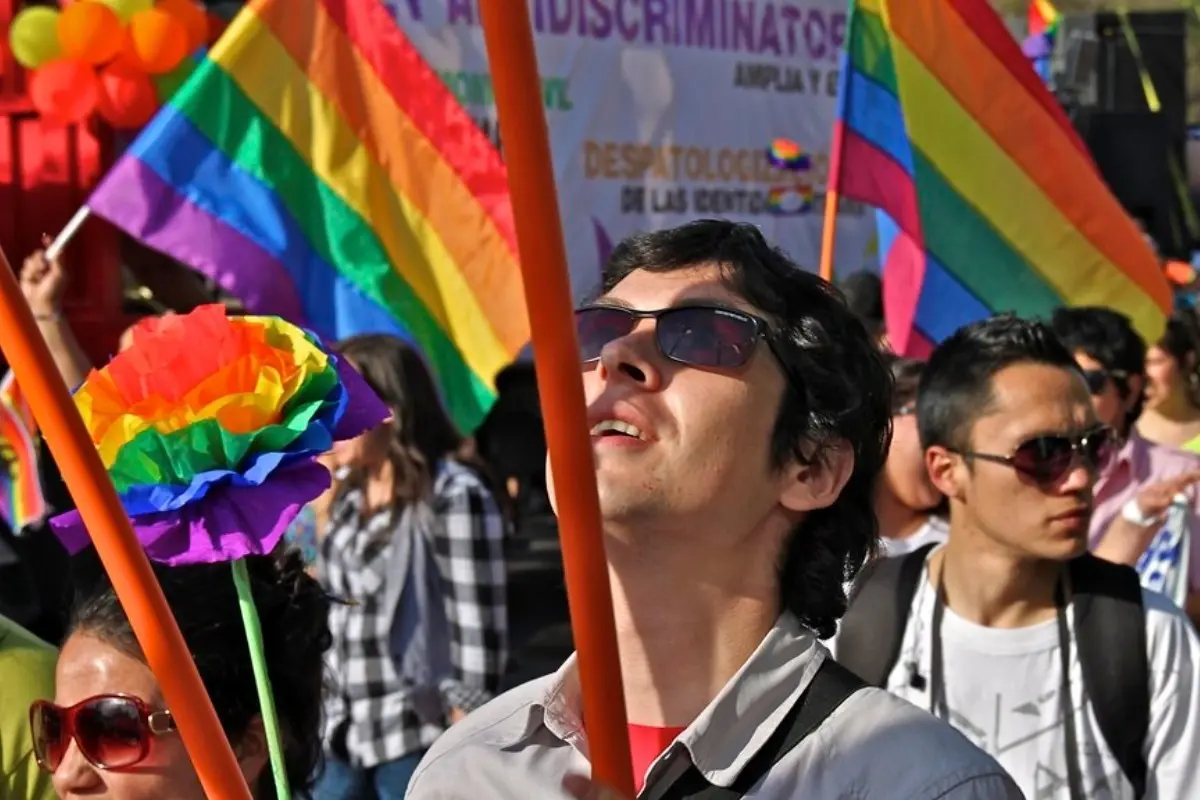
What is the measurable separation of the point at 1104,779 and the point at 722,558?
1299 mm

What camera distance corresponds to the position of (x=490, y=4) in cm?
113

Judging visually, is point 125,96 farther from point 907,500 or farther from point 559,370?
point 559,370

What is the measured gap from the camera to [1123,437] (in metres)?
4.57

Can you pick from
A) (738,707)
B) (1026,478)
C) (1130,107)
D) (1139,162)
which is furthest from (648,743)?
(1130,107)

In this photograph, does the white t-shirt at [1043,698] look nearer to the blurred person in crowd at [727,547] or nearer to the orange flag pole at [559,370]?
the blurred person in crowd at [727,547]

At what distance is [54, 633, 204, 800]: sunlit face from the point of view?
7.34ft

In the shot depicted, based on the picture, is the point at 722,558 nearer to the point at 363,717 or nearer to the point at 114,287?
the point at 363,717

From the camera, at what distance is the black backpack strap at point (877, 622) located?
9.77 ft

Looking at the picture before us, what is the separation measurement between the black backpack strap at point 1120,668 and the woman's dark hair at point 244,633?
47.5 inches

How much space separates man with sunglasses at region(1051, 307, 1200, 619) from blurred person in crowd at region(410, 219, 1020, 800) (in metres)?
2.51

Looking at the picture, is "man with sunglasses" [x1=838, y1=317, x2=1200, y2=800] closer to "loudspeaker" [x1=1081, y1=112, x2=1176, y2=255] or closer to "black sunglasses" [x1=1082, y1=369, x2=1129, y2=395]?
"black sunglasses" [x1=1082, y1=369, x2=1129, y2=395]

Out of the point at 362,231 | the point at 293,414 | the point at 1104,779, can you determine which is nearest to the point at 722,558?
the point at 293,414

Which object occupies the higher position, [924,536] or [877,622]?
[877,622]

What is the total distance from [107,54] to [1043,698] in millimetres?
3919
